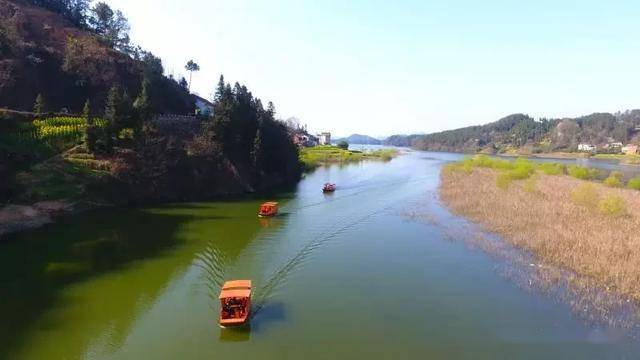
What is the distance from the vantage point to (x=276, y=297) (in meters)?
27.3

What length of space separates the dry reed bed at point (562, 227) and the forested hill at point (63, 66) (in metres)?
61.0

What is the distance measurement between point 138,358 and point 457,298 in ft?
60.6

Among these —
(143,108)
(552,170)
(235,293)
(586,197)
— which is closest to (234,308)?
(235,293)

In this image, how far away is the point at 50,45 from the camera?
84625 mm

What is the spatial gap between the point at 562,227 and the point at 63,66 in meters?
81.5

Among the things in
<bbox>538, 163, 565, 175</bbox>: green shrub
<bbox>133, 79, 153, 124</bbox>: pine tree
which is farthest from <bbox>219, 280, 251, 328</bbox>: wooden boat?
<bbox>538, 163, 565, 175</bbox>: green shrub

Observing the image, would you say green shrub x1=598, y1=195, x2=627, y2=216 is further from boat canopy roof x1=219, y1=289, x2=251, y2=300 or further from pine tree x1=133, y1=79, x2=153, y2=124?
pine tree x1=133, y1=79, x2=153, y2=124

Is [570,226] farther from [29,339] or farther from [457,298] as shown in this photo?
[29,339]

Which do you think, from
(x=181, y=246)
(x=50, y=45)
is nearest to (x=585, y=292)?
(x=181, y=246)

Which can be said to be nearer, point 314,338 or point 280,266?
point 314,338

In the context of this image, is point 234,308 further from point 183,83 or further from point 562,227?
point 183,83

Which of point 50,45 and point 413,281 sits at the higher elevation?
point 50,45

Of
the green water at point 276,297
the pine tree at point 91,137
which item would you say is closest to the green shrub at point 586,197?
the green water at point 276,297

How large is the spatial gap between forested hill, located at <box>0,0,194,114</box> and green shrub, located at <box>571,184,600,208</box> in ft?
236
